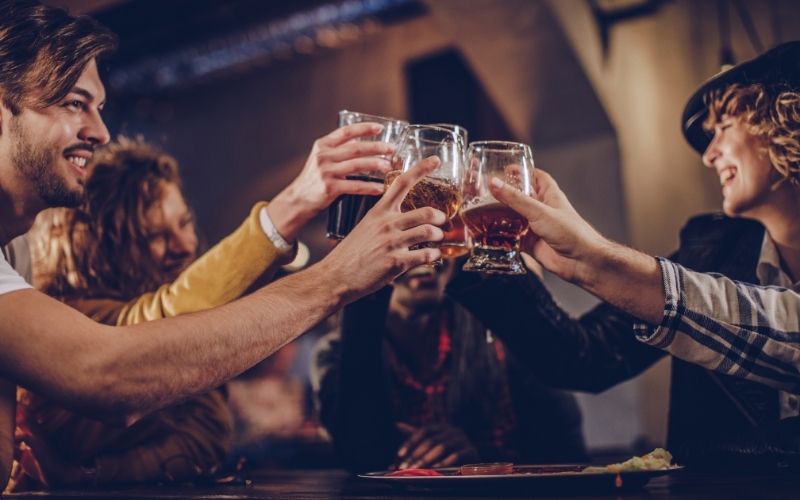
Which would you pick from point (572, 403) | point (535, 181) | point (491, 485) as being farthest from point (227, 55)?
point (491, 485)

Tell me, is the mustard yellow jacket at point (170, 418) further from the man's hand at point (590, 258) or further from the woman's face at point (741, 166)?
the woman's face at point (741, 166)

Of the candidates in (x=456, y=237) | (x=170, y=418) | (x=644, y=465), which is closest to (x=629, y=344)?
(x=456, y=237)

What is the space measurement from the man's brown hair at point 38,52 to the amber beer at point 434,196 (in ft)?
2.42

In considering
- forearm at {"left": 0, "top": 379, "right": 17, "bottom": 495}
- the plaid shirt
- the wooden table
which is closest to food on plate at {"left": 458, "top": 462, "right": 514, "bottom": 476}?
the wooden table

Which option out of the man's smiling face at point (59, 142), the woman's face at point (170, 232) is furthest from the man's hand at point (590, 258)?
the woman's face at point (170, 232)

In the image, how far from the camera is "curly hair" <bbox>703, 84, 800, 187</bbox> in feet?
5.41

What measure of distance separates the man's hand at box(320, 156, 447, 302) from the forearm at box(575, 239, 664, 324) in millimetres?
274

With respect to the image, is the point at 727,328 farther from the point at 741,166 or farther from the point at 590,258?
the point at 741,166

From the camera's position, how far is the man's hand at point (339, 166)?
142 cm

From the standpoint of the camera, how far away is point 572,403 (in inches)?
91.4

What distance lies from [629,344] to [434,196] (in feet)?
2.70

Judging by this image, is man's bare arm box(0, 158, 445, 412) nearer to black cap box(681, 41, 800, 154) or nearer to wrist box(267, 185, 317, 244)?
wrist box(267, 185, 317, 244)

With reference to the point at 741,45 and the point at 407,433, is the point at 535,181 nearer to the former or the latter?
the point at 407,433

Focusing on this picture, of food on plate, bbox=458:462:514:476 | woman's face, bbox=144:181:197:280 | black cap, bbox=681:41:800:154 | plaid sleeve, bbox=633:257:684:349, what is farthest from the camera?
woman's face, bbox=144:181:197:280
